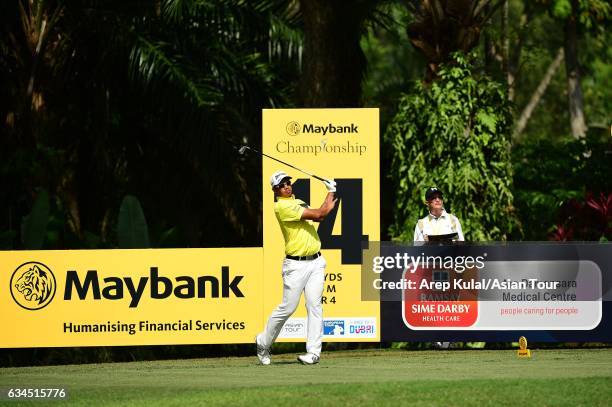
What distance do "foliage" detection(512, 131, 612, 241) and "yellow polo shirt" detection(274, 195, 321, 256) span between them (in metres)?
7.13

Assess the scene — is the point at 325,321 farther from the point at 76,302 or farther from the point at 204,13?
the point at 204,13

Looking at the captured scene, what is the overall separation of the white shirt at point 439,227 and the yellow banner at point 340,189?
56cm

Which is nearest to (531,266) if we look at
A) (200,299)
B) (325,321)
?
(325,321)

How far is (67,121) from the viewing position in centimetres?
2403

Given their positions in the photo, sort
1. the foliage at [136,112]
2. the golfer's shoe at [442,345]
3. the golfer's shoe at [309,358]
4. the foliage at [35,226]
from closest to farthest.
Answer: the golfer's shoe at [309,358] → the golfer's shoe at [442,345] → the foliage at [35,226] → the foliage at [136,112]

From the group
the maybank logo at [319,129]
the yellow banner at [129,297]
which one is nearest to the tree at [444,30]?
the maybank logo at [319,129]

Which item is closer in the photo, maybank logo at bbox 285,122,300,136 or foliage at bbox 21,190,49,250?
maybank logo at bbox 285,122,300,136

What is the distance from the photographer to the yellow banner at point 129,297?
1583cm

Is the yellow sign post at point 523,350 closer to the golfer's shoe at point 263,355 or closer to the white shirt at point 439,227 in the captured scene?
the white shirt at point 439,227

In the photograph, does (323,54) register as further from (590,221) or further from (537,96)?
(537,96)

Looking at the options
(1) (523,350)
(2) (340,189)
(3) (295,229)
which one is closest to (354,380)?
(3) (295,229)

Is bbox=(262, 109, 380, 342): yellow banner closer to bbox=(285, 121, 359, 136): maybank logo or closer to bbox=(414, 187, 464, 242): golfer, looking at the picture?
bbox=(285, 121, 359, 136): maybank logo

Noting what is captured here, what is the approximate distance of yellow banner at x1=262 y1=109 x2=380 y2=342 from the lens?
1573cm

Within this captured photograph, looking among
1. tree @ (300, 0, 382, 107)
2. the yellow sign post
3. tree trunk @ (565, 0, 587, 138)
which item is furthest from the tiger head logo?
tree trunk @ (565, 0, 587, 138)
